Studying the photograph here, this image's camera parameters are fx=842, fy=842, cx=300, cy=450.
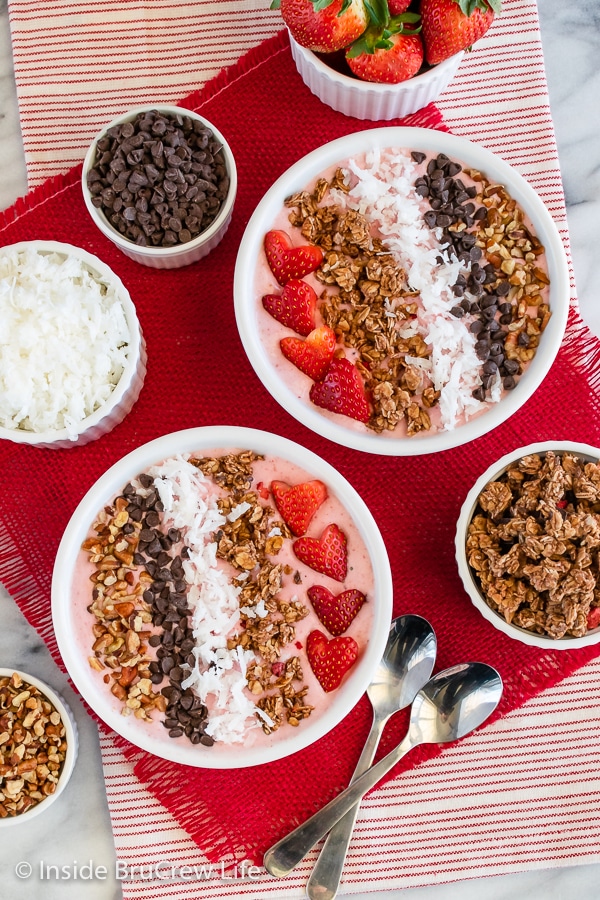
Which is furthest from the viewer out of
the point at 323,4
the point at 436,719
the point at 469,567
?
the point at 436,719

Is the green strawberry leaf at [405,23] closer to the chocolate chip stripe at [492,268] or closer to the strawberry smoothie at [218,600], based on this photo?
the chocolate chip stripe at [492,268]

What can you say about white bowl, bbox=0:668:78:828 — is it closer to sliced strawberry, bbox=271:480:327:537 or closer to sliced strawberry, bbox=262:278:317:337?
sliced strawberry, bbox=271:480:327:537

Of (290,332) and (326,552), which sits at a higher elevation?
(290,332)

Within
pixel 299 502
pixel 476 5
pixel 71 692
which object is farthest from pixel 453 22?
pixel 71 692

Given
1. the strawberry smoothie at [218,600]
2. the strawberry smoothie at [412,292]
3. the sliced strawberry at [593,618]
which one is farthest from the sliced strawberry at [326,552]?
the sliced strawberry at [593,618]

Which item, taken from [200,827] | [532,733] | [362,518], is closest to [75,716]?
[200,827]

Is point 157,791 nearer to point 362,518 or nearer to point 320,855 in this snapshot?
point 320,855

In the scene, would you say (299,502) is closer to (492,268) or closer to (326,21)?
(492,268)

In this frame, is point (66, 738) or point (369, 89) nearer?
point (369, 89)
